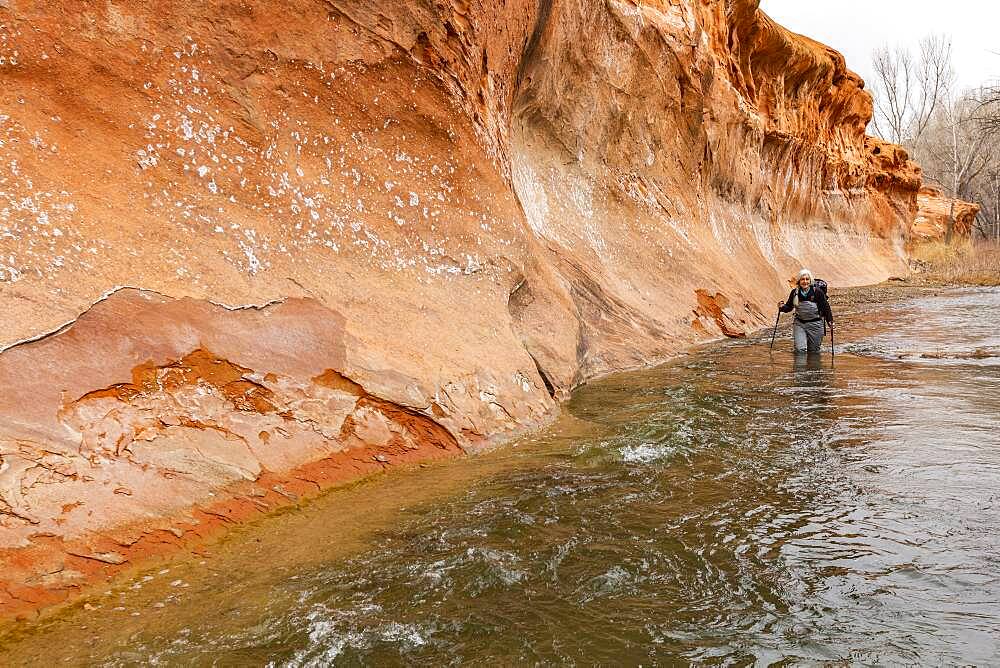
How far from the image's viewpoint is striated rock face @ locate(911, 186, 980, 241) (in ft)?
138

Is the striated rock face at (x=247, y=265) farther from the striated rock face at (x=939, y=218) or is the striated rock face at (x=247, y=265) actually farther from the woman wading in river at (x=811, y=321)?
the striated rock face at (x=939, y=218)

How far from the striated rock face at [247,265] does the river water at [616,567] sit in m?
0.43

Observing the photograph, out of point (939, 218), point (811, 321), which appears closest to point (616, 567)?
point (811, 321)

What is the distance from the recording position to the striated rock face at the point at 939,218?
41950 mm

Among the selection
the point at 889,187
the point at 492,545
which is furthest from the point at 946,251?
the point at 492,545

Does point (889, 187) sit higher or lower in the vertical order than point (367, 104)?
higher

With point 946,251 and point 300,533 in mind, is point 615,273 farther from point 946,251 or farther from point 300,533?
point 946,251

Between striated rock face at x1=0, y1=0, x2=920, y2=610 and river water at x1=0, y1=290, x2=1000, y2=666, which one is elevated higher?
striated rock face at x1=0, y1=0, x2=920, y2=610

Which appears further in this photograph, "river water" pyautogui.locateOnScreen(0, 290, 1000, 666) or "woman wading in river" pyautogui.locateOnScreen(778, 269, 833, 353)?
"woman wading in river" pyautogui.locateOnScreen(778, 269, 833, 353)

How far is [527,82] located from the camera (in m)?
10.0

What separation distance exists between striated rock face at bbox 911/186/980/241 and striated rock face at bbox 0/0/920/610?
41088 millimetres

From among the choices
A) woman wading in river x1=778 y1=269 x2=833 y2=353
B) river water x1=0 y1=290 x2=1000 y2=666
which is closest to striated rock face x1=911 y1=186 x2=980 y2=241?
woman wading in river x1=778 y1=269 x2=833 y2=353

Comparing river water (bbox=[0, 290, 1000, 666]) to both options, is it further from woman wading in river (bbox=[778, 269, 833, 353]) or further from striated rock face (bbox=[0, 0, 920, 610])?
woman wading in river (bbox=[778, 269, 833, 353])

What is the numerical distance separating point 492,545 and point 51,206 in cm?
301
